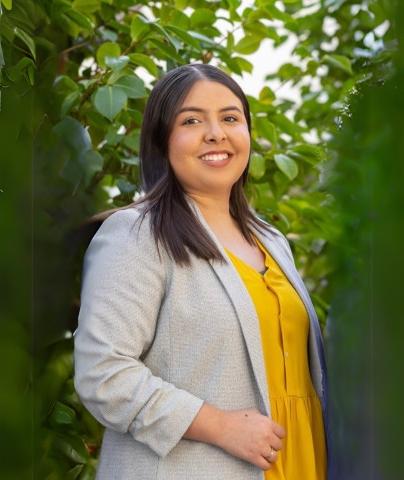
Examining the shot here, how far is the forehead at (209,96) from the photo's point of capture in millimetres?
1127

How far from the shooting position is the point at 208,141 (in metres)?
1.10

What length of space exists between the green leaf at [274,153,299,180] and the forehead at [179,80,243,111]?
0.51 metres

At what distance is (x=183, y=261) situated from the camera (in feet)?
3.35

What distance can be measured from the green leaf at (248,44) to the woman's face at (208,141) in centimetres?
→ 64

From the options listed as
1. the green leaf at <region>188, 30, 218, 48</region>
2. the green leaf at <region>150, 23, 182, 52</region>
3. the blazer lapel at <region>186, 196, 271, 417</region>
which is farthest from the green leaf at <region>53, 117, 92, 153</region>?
the green leaf at <region>188, 30, 218, 48</region>

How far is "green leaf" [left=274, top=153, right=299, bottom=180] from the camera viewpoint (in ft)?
5.44

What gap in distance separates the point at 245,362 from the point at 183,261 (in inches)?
6.3

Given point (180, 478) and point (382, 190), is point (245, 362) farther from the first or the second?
point (382, 190)

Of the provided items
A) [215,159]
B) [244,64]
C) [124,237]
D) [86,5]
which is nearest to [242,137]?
[215,159]

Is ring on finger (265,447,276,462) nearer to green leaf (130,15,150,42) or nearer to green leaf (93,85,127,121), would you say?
green leaf (93,85,127,121)

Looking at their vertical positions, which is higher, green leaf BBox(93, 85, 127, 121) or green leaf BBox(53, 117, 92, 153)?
green leaf BBox(93, 85, 127, 121)

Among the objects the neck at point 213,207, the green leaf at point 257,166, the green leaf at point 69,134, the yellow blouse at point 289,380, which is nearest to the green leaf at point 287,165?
the green leaf at point 257,166

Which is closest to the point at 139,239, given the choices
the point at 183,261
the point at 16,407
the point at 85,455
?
the point at 183,261

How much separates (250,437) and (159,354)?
0.16 m
